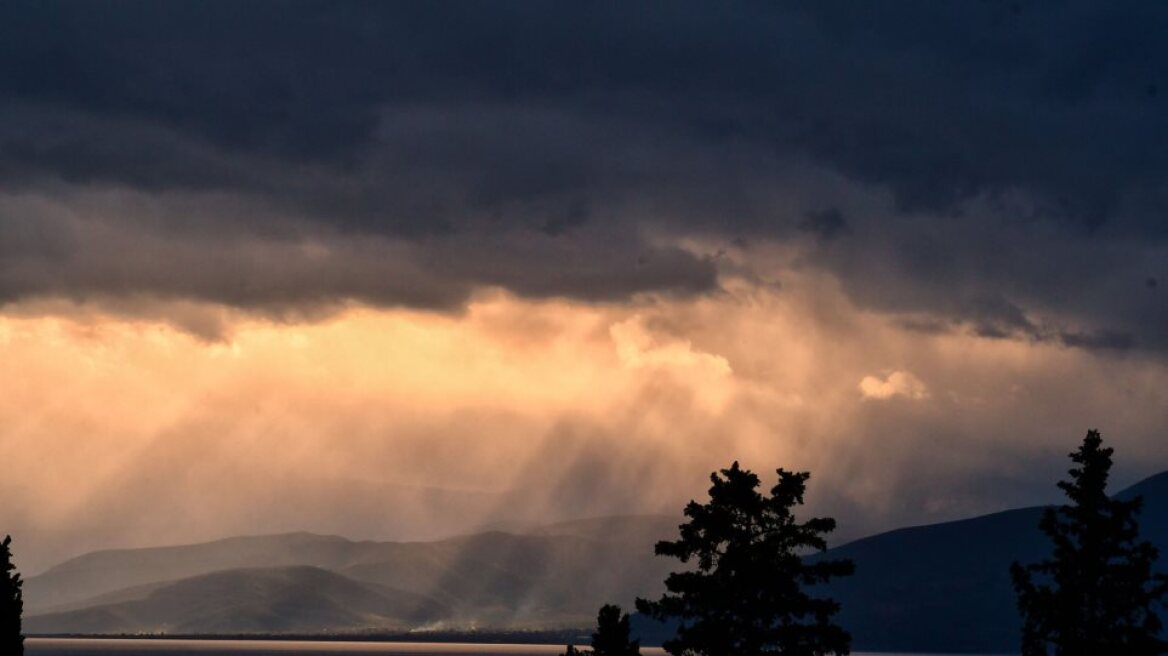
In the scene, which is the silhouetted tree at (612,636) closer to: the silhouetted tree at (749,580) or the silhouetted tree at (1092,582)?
the silhouetted tree at (749,580)

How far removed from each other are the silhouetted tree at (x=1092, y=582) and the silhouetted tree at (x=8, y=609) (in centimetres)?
4610

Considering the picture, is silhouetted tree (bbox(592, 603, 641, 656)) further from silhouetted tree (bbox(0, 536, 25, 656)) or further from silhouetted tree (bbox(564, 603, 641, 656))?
silhouetted tree (bbox(0, 536, 25, 656))

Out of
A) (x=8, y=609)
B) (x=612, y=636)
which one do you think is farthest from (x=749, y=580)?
(x=8, y=609)

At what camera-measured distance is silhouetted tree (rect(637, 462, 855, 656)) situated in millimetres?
64375

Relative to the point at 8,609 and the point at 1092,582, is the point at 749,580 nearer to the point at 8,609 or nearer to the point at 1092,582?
the point at 1092,582

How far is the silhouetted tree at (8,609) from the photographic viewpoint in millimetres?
74312

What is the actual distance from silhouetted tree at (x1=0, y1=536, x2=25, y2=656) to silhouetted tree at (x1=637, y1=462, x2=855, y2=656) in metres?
30.6

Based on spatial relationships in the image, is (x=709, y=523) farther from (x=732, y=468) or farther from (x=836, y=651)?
(x=836, y=651)

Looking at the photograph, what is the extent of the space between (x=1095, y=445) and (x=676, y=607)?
19.0 m

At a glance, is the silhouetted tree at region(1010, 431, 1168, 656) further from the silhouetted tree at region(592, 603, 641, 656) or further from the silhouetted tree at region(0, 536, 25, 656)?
the silhouetted tree at region(0, 536, 25, 656)

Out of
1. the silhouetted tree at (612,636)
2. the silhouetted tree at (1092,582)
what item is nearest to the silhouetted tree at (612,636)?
the silhouetted tree at (612,636)

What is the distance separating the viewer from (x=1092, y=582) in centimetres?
6550

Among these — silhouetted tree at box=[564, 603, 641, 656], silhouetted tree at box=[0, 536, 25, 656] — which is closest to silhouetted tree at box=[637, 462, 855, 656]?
silhouetted tree at box=[564, 603, 641, 656]

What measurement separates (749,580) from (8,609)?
118 ft
